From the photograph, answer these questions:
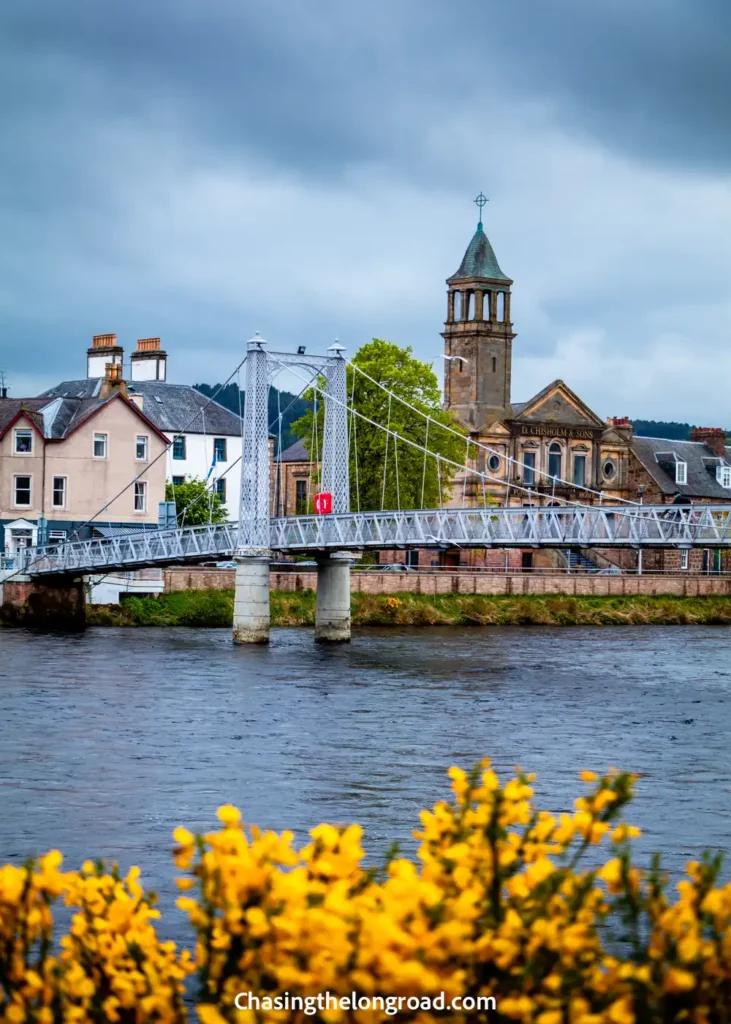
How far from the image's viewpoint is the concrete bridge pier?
5622 centimetres

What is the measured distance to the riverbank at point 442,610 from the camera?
193 feet

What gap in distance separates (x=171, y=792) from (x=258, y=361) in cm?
3487

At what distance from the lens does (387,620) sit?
208ft

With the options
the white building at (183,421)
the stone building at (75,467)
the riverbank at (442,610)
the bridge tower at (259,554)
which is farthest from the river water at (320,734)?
the white building at (183,421)

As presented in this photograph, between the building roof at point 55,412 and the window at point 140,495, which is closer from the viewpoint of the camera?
the building roof at point 55,412

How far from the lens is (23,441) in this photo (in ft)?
208

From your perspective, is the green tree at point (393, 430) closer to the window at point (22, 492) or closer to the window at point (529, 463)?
the window at point (22, 492)

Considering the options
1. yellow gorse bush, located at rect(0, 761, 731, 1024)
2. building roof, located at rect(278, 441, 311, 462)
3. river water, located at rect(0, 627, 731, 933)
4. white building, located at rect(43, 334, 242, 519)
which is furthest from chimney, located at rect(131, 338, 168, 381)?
yellow gorse bush, located at rect(0, 761, 731, 1024)

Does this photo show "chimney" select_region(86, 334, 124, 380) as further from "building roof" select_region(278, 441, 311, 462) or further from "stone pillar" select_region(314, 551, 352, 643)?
"stone pillar" select_region(314, 551, 352, 643)

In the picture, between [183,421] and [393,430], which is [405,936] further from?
[183,421]

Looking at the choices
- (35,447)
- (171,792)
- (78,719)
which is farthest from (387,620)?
(171,792)

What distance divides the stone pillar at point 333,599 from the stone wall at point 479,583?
8.96 metres

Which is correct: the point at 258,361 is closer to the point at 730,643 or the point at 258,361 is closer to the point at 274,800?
the point at 730,643

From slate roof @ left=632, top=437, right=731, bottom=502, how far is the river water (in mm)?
44643
